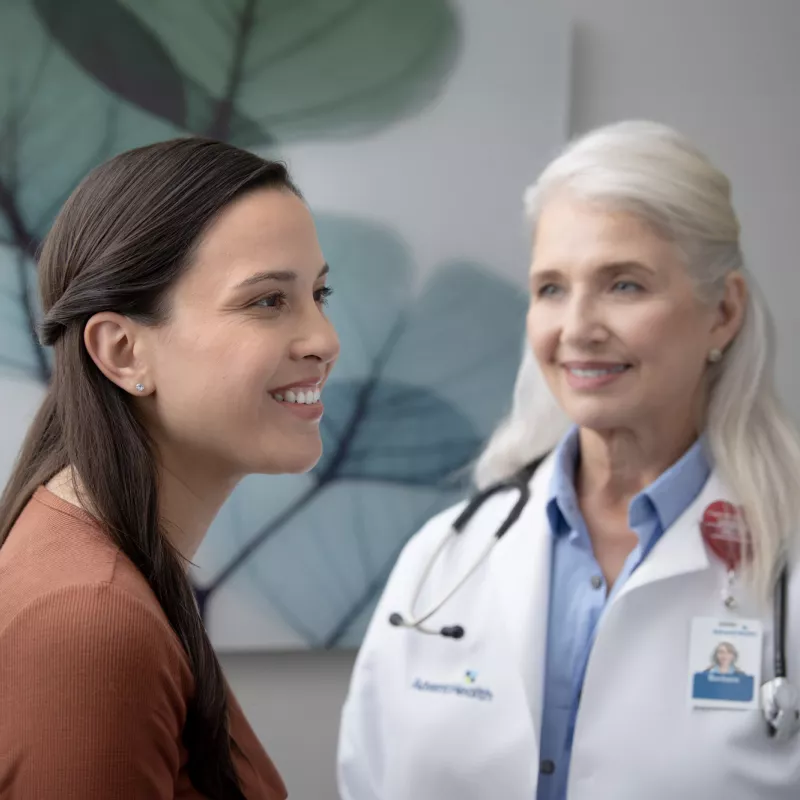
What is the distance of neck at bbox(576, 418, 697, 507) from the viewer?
1.49 meters

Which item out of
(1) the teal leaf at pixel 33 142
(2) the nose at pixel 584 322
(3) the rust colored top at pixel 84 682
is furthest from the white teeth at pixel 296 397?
(1) the teal leaf at pixel 33 142

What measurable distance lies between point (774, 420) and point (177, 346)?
95cm

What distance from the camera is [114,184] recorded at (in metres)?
0.97

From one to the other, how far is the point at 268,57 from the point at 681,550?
3.91 ft

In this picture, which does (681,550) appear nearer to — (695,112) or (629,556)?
(629,556)

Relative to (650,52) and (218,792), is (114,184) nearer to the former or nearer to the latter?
(218,792)

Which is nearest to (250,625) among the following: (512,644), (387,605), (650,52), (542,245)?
(387,605)

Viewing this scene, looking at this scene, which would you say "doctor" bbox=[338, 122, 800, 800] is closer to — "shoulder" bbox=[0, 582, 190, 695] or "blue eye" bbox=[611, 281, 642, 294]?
"blue eye" bbox=[611, 281, 642, 294]

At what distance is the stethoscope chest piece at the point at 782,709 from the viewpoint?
4.30 feet

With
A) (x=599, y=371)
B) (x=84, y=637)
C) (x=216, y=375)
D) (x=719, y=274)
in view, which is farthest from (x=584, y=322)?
(x=84, y=637)

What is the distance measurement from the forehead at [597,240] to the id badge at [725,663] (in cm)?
51

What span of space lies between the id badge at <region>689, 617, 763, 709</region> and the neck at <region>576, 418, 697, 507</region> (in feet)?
0.73

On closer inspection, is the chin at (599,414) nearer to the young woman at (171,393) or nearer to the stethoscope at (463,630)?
the stethoscope at (463,630)

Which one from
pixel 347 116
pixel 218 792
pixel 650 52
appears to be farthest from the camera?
pixel 650 52
